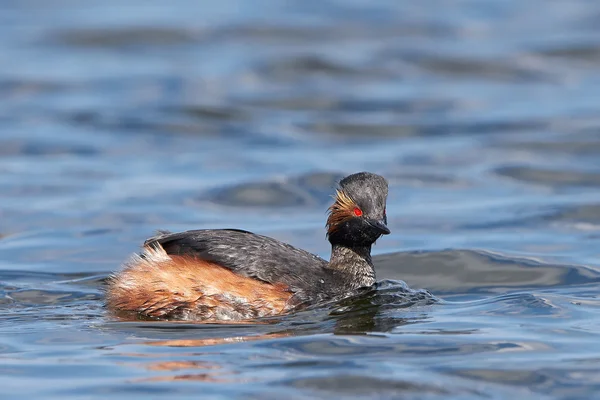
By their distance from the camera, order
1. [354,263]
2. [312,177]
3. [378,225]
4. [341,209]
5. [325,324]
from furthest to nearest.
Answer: [312,177] → [354,263] → [341,209] → [378,225] → [325,324]

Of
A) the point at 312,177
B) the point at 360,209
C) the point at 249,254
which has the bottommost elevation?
the point at 249,254

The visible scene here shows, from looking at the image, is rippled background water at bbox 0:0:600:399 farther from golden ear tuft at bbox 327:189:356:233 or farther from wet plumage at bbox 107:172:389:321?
golden ear tuft at bbox 327:189:356:233

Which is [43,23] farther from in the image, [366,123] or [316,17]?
[366,123]

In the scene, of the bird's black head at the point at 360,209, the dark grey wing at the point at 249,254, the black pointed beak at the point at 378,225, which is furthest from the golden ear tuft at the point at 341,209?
the dark grey wing at the point at 249,254

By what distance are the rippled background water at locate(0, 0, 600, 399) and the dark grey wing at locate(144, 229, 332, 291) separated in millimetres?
326

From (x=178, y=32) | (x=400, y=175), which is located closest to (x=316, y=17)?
(x=178, y=32)

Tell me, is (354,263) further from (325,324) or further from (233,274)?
(233,274)

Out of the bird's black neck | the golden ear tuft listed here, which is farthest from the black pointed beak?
the bird's black neck

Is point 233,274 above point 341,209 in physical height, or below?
below

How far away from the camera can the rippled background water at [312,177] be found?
281 inches

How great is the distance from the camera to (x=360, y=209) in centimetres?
864

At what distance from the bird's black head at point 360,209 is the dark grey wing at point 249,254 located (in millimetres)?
406

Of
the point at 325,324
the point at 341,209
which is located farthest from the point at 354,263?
the point at 325,324

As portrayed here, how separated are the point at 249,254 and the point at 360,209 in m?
0.95
